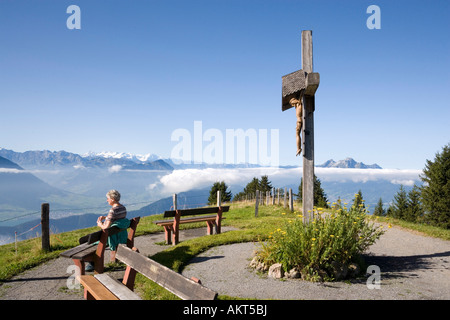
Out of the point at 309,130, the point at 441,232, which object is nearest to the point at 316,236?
the point at 309,130

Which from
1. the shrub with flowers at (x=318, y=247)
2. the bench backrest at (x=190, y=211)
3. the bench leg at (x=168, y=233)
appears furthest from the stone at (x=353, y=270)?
the bench leg at (x=168, y=233)

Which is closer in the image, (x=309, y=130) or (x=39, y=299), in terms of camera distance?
(x=39, y=299)

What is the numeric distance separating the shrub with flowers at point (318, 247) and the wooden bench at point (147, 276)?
315 centimetres

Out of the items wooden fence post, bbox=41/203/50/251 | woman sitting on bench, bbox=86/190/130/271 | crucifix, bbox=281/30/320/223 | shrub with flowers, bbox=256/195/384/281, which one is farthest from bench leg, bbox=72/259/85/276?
crucifix, bbox=281/30/320/223

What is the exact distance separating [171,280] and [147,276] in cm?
59

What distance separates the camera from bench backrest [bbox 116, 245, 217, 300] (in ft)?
8.25

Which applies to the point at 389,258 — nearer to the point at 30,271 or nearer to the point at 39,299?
the point at 39,299

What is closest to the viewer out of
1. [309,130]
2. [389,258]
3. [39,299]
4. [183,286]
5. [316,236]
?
[183,286]

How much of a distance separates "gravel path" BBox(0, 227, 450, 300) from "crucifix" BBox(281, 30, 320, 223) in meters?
1.79

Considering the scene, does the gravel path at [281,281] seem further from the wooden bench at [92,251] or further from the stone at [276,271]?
the wooden bench at [92,251]

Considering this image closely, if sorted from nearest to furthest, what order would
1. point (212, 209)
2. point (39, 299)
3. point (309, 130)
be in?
point (39, 299), point (309, 130), point (212, 209)

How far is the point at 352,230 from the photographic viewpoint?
604 centimetres

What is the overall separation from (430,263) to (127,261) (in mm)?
6923

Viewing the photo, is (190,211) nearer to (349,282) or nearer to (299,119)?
(299,119)
